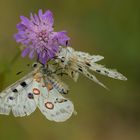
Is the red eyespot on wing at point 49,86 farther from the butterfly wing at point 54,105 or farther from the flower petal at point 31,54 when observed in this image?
the flower petal at point 31,54

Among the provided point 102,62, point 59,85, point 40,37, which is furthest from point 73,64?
Answer: point 102,62

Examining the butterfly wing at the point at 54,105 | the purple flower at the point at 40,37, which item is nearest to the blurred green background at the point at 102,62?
the purple flower at the point at 40,37

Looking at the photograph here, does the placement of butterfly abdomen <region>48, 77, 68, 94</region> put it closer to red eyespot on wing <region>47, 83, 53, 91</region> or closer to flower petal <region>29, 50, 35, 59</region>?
red eyespot on wing <region>47, 83, 53, 91</region>

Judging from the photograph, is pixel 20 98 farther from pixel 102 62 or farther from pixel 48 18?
pixel 102 62

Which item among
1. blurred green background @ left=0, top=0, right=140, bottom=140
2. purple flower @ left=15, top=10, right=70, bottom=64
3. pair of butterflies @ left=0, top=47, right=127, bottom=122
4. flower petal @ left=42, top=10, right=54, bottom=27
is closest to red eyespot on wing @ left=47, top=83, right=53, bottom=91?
pair of butterflies @ left=0, top=47, right=127, bottom=122

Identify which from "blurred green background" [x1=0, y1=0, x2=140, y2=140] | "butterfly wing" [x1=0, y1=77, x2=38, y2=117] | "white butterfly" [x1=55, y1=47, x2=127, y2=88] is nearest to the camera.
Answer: "butterfly wing" [x1=0, y1=77, x2=38, y2=117]

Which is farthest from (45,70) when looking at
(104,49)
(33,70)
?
(104,49)
